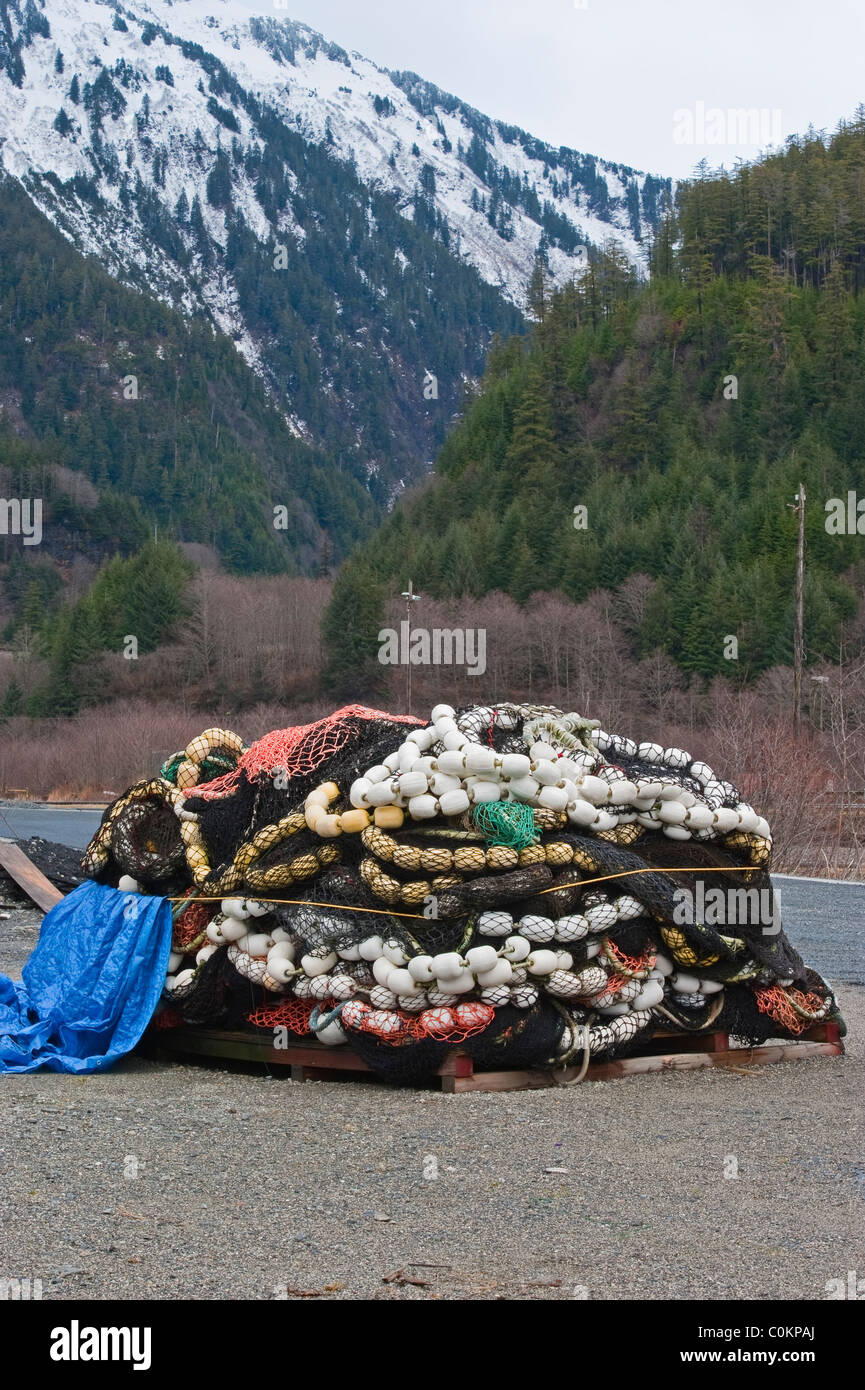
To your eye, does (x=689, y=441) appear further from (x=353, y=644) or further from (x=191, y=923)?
(x=191, y=923)

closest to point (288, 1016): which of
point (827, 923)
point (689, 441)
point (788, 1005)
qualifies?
point (788, 1005)

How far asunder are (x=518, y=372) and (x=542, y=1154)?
14391cm

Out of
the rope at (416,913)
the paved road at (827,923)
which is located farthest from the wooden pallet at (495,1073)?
the paved road at (827,923)

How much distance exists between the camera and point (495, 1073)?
9.51 m

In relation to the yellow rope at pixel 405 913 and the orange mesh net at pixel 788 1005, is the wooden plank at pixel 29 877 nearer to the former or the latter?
the yellow rope at pixel 405 913

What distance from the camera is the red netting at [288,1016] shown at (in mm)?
9961

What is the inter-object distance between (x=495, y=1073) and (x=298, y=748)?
2667 mm

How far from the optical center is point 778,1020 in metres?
10.5

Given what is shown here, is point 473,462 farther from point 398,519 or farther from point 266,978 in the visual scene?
point 266,978

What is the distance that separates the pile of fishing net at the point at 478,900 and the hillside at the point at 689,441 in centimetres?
7320

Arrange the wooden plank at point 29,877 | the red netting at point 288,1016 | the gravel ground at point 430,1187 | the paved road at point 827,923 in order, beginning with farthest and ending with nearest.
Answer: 1. the wooden plank at point 29,877
2. the paved road at point 827,923
3. the red netting at point 288,1016
4. the gravel ground at point 430,1187

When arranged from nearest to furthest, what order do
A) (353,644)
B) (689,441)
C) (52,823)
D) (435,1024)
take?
(435,1024), (52,823), (353,644), (689,441)

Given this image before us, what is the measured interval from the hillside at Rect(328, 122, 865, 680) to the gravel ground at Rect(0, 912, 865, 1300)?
7486 cm
